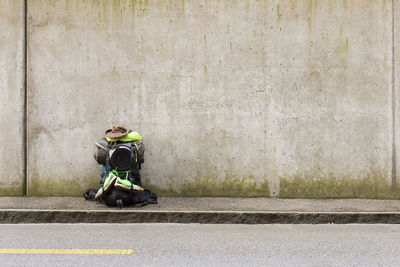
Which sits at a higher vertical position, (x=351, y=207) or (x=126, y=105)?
(x=126, y=105)

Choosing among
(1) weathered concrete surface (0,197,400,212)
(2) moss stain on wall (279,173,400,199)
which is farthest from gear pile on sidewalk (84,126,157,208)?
(2) moss stain on wall (279,173,400,199)

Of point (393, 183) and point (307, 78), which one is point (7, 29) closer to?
point (307, 78)

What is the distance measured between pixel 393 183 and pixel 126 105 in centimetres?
479

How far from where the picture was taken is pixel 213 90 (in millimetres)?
7277

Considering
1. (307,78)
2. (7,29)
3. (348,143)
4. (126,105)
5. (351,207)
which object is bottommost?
(351,207)

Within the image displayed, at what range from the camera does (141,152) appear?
22.2ft

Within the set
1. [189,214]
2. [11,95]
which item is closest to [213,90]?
[189,214]

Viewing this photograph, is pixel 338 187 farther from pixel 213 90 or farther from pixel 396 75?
pixel 213 90

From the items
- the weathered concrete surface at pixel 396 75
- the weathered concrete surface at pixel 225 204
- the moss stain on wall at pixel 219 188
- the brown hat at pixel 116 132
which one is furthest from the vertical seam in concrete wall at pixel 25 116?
the weathered concrete surface at pixel 396 75

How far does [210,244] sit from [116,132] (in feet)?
8.80

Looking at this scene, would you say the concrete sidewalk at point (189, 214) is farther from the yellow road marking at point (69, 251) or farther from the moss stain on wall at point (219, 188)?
the yellow road marking at point (69, 251)

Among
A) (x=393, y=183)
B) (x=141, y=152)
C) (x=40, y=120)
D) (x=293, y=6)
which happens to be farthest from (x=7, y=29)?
(x=393, y=183)

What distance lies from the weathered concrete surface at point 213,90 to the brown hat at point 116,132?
0.39 meters

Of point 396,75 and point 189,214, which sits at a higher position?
point 396,75
